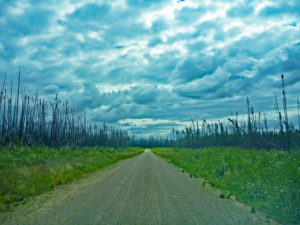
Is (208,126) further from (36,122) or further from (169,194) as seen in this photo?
(169,194)

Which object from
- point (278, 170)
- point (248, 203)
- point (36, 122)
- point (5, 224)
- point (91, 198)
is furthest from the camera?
point (36, 122)

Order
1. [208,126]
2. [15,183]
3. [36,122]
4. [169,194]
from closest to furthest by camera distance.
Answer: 1. [169,194]
2. [15,183]
3. [36,122]
4. [208,126]

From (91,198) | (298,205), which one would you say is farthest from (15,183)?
(298,205)

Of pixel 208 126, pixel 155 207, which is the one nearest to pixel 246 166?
pixel 155 207

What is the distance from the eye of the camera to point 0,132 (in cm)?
3291

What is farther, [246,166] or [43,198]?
[246,166]

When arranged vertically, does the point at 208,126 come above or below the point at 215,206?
above

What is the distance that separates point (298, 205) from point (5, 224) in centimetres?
863

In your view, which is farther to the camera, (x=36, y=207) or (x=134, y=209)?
(x=36, y=207)

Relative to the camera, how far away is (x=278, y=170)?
12.1 meters

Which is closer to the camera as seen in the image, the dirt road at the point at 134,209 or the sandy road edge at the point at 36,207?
the dirt road at the point at 134,209

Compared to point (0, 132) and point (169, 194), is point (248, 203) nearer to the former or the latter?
point (169, 194)

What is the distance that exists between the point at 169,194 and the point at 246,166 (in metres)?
8.33

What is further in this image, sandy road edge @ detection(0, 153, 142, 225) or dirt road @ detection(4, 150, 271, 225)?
sandy road edge @ detection(0, 153, 142, 225)
